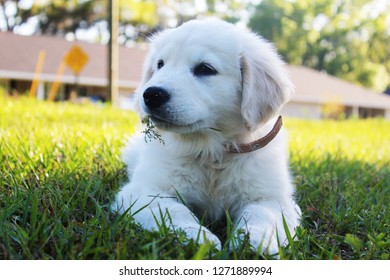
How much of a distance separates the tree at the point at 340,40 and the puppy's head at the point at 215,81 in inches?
304

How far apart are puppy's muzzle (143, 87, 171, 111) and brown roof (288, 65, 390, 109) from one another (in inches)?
1099

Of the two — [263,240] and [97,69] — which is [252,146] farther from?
[97,69]

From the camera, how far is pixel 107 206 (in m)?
2.44

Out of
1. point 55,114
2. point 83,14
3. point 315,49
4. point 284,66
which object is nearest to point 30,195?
point 284,66

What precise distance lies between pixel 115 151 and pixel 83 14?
31.3 m

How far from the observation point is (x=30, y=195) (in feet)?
7.38

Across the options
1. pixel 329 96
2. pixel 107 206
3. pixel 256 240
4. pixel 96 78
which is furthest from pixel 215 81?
pixel 329 96

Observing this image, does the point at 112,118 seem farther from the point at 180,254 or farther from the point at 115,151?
the point at 180,254

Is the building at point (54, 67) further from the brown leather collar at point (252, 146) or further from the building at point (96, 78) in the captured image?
the brown leather collar at point (252, 146)

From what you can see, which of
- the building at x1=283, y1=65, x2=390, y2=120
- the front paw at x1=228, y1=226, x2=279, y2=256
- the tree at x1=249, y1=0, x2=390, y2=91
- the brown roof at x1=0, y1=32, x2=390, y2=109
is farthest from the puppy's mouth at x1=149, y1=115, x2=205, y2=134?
the building at x1=283, y1=65, x2=390, y2=120

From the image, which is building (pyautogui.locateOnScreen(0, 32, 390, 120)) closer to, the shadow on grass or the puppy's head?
the shadow on grass

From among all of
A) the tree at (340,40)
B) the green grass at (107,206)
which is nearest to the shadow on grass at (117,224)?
the green grass at (107,206)

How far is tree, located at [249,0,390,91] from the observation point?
42.5 ft

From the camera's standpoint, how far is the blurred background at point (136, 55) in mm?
19109
